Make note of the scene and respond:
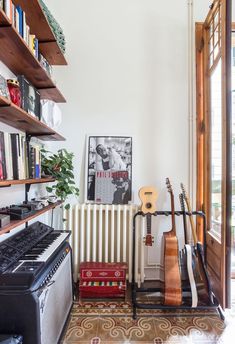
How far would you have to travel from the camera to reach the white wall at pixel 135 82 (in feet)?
7.78

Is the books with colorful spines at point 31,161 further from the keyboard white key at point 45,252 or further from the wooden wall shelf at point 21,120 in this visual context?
the keyboard white key at point 45,252

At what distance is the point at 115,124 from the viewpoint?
240cm

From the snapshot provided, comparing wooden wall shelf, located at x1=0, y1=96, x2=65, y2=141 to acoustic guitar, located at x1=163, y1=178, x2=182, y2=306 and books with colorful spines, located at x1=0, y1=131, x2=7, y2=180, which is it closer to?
books with colorful spines, located at x1=0, y1=131, x2=7, y2=180

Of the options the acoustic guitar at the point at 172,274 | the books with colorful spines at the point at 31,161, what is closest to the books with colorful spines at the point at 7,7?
the books with colorful spines at the point at 31,161

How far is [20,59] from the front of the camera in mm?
1407

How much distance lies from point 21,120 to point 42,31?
746 millimetres

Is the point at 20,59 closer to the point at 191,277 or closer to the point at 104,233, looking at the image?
the point at 104,233

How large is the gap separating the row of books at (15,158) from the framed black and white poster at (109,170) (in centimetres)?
85

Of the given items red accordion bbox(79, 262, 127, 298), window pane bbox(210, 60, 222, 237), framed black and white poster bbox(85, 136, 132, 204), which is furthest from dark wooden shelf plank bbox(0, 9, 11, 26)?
red accordion bbox(79, 262, 127, 298)

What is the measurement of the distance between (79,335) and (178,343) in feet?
2.29

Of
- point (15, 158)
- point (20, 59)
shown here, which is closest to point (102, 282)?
point (15, 158)

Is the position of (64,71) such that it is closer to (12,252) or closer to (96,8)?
(96,8)

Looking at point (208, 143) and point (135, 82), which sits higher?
point (135, 82)

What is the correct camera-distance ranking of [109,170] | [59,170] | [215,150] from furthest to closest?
[109,170] → [215,150] → [59,170]
